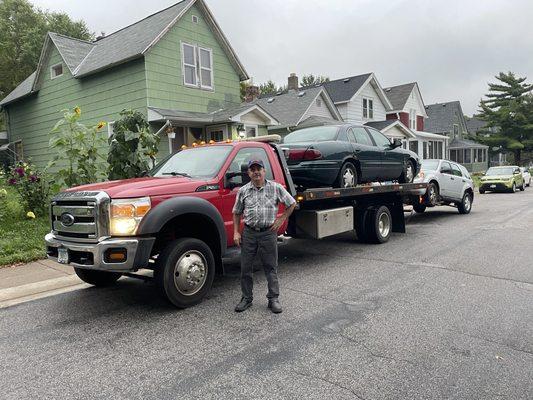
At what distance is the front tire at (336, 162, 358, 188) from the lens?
787cm

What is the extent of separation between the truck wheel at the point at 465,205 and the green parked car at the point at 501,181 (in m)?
10.3

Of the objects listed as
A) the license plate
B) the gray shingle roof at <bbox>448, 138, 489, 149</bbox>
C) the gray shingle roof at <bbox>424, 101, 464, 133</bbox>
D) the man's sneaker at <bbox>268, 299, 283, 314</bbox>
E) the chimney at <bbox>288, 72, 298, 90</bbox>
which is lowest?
the man's sneaker at <bbox>268, 299, 283, 314</bbox>

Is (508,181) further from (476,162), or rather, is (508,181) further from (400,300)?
(476,162)

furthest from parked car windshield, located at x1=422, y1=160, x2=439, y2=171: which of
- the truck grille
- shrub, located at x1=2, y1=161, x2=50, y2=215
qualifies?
the truck grille

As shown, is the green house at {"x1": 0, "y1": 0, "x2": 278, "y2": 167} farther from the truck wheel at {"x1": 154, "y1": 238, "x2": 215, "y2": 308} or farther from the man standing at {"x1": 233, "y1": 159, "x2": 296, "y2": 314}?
the man standing at {"x1": 233, "y1": 159, "x2": 296, "y2": 314}

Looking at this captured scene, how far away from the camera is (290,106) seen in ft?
85.9

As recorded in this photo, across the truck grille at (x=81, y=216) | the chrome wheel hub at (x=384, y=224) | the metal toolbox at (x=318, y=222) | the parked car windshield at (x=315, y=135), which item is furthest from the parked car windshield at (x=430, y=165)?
the truck grille at (x=81, y=216)

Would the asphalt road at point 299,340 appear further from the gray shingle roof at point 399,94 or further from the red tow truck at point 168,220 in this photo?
the gray shingle roof at point 399,94

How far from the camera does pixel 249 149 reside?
623cm

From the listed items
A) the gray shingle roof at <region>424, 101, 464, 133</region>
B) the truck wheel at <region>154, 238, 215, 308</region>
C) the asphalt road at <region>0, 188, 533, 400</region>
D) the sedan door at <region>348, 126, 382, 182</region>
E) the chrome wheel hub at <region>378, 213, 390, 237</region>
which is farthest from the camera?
the gray shingle roof at <region>424, 101, 464, 133</region>

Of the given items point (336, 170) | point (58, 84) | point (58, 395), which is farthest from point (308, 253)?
point (58, 84)

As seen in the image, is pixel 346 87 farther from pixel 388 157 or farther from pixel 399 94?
pixel 388 157

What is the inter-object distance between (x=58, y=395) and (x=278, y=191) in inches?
116

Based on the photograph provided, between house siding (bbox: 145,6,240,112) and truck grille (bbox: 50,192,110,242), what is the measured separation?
11315mm
